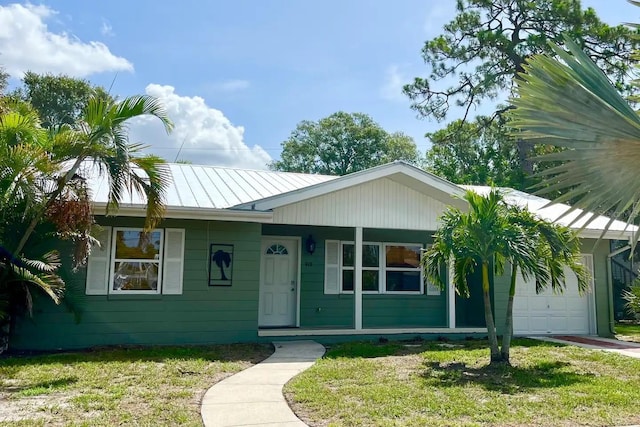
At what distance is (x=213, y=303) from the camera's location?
9.72 meters

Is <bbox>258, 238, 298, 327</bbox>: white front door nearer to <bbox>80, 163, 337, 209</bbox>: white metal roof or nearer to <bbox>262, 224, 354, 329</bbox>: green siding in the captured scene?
<bbox>262, 224, 354, 329</bbox>: green siding

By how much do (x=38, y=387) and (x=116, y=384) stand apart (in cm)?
83

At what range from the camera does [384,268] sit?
12.8 meters

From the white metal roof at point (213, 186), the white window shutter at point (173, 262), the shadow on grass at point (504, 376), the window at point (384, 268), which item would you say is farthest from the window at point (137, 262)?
the shadow on grass at point (504, 376)

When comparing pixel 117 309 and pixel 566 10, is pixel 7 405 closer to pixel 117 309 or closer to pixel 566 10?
pixel 117 309

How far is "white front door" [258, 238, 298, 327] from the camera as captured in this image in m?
12.0

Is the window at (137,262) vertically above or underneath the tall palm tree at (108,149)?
underneath

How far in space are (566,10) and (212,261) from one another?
54.6ft

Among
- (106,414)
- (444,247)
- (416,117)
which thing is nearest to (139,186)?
(106,414)

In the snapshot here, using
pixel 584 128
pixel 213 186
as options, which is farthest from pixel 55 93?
pixel 584 128

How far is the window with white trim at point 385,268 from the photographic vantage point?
12.5m

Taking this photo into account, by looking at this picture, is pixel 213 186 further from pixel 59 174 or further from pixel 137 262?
pixel 59 174

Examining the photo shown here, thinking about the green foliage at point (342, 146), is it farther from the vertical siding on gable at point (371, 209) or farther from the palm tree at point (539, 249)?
the palm tree at point (539, 249)

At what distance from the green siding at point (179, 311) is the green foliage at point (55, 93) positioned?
58.1 feet
